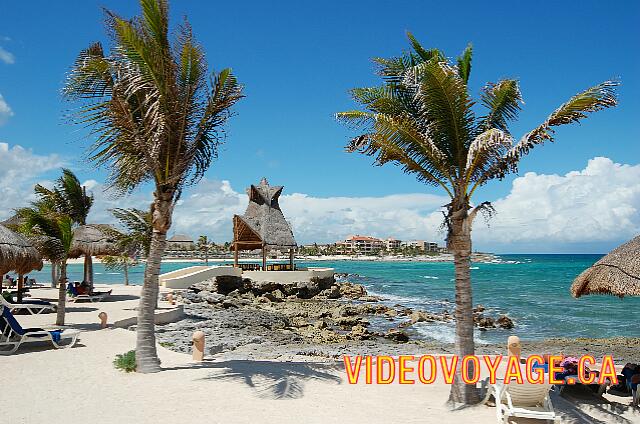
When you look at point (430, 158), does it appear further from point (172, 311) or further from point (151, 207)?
point (172, 311)

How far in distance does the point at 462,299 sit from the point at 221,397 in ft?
12.3

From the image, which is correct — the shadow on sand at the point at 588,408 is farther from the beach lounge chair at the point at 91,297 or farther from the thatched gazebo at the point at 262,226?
the thatched gazebo at the point at 262,226

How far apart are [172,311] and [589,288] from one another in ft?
45.9

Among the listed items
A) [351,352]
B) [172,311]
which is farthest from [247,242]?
[351,352]

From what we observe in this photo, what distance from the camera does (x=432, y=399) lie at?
7.01m

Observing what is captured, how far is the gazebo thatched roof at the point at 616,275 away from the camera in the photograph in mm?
7160

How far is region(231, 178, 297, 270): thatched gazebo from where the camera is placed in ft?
105

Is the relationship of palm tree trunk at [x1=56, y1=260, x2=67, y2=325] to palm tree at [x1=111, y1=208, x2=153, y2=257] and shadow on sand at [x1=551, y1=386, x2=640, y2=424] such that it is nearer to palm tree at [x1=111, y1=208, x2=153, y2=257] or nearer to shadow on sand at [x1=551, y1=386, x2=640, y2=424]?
palm tree at [x1=111, y1=208, x2=153, y2=257]

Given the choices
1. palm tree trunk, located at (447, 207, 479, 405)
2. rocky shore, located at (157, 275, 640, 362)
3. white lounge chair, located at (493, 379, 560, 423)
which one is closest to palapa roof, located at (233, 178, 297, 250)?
rocky shore, located at (157, 275, 640, 362)

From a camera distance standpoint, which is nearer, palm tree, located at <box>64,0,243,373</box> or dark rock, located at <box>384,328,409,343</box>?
palm tree, located at <box>64,0,243,373</box>

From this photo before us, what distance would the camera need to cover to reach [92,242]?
20.2m

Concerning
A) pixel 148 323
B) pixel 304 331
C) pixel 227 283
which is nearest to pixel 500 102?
pixel 148 323

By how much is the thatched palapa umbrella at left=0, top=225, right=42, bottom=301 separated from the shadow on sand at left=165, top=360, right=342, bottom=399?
6714mm

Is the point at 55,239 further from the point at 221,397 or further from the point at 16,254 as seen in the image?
the point at 221,397
